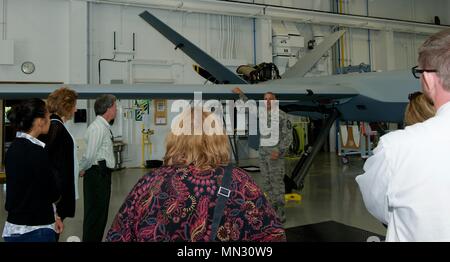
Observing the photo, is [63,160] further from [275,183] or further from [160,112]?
[160,112]

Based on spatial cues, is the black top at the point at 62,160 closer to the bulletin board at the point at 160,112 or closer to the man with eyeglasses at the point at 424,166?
the man with eyeglasses at the point at 424,166

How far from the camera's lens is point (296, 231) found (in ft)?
13.3

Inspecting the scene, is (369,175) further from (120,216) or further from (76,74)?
(76,74)

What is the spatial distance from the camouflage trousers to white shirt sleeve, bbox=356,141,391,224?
321cm

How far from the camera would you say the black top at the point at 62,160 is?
240cm

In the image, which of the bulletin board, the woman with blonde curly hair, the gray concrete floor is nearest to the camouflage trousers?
the gray concrete floor

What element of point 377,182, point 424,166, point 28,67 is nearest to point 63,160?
point 377,182

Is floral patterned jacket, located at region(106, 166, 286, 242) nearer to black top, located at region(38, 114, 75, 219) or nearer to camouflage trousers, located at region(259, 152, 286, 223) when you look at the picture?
black top, located at region(38, 114, 75, 219)

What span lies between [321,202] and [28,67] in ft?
25.3

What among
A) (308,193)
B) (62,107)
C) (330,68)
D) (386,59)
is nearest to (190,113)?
(62,107)

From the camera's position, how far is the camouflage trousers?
4406 millimetres

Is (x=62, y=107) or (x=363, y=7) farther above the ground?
(x=363, y=7)

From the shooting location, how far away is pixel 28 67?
8805 millimetres

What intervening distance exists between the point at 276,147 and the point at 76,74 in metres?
6.47
